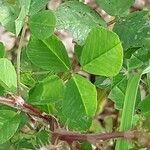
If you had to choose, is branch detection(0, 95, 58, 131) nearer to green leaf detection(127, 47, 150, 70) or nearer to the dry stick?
the dry stick

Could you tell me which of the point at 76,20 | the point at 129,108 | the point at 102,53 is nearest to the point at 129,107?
the point at 129,108

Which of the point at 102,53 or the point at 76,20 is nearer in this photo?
the point at 102,53

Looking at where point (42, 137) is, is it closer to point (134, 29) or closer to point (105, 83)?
point (105, 83)

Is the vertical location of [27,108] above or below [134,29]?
below

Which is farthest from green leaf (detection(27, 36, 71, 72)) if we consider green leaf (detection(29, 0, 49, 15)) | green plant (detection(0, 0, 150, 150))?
green leaf (detection(29, 0, 49, 15))

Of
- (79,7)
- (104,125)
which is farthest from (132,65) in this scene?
(104,125)

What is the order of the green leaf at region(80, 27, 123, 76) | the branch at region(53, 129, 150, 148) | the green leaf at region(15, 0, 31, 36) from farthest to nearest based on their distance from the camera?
the green leaf at region(15, 0, 31, 36), the green leaf at region(80, 27, 123, 76), the branch at region(53, 129, 150, 148)
